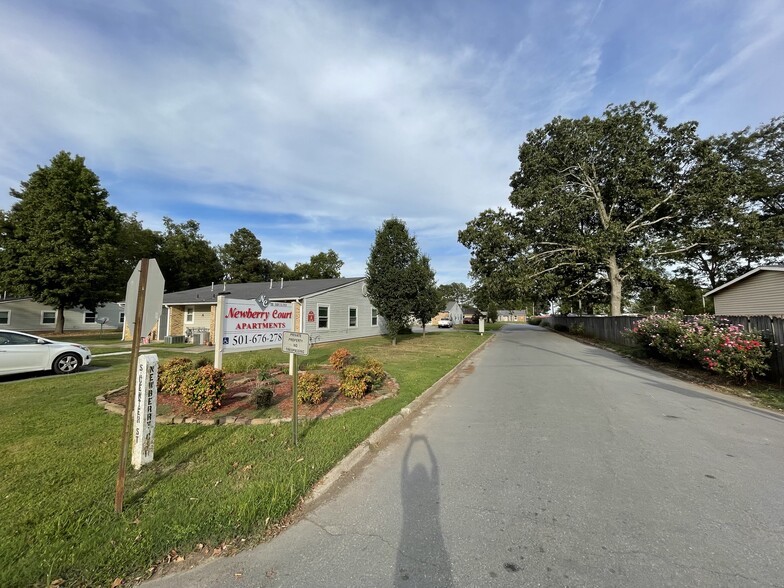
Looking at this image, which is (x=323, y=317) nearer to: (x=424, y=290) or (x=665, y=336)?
(x=424, y=290)

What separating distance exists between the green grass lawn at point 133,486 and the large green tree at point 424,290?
14.5 metres

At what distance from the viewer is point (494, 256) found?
2738 cm

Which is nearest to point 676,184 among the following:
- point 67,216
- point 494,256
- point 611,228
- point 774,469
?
point 611,228

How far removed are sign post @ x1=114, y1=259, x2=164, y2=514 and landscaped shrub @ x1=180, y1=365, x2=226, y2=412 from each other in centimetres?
252

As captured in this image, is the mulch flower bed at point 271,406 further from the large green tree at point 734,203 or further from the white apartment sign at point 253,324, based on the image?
the large green tree at point 734,203

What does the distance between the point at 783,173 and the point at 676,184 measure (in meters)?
10.2

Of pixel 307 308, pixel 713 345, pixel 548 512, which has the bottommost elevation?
pixel 548 512

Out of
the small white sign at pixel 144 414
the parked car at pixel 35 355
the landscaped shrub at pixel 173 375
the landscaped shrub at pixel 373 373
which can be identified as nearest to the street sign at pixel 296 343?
the small white sign at pixel 144 414

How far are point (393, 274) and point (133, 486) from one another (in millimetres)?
16671

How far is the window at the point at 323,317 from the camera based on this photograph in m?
21.8

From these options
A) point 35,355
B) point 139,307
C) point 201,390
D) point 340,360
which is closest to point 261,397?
point 201,390

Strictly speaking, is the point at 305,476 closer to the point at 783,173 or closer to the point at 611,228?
the point at 611,228

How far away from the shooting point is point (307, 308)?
20.5 metres

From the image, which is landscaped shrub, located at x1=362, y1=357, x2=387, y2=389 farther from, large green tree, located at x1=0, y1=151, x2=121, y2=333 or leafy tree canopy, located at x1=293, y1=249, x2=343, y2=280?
leafy tree canopy, located at x1=293, y1=249, x2=343, y2=280
